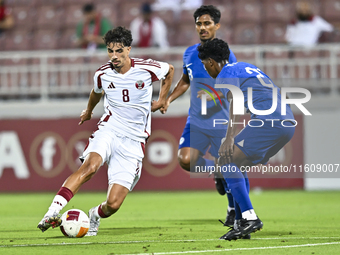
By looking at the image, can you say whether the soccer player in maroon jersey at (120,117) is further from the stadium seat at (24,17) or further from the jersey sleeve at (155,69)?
the stadium seat at (24,17)

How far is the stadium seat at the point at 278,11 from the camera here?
14.9 m

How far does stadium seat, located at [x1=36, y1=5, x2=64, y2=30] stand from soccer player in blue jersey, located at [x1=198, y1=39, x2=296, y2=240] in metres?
10.6

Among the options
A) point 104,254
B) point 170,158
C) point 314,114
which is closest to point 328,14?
point 314,114

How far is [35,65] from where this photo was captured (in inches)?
576

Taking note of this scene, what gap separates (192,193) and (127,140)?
21.2ft

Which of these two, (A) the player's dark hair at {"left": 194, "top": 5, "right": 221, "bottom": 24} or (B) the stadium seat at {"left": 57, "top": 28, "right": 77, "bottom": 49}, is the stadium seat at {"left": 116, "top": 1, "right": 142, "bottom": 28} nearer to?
(B) the stadium seat at {"left": 57, "top": 28, "right": 77, "bottom": 49}

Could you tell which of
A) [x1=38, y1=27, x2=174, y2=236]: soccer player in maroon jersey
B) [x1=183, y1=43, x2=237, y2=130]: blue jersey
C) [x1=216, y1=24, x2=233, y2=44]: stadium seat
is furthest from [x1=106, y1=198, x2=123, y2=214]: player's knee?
[x1=216, y1=24, x2=233, y2=44]: stadium seat

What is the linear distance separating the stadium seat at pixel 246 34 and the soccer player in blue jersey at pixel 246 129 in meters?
8.72

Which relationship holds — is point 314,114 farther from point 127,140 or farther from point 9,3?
point 9,3

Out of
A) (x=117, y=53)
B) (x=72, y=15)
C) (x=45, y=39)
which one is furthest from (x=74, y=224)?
(x=72, y=15)

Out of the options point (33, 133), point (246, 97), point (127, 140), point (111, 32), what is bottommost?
point (33, 133)

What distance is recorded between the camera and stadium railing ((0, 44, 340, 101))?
13.2 meters

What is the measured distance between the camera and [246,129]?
6082 millimetres

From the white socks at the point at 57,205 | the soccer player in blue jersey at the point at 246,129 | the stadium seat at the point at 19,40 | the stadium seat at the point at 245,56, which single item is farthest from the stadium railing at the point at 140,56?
the white socks at the point at 57,205
